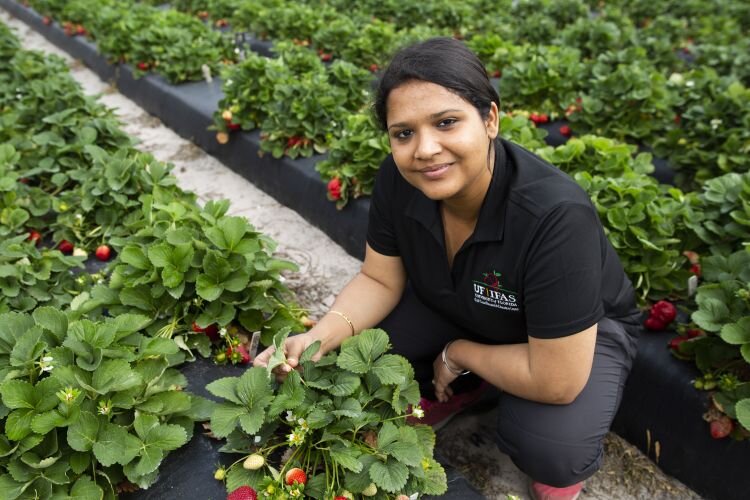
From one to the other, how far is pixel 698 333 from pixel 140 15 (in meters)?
7.62

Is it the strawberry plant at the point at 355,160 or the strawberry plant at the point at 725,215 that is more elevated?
the strawberry plant at the point at 725,215

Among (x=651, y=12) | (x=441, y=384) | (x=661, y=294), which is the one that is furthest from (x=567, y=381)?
(x=651, y=12)

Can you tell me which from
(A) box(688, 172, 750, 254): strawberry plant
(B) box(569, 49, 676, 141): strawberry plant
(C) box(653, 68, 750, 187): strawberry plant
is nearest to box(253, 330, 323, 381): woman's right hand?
(A) box(688, 172, 750, 254): strawberry plant

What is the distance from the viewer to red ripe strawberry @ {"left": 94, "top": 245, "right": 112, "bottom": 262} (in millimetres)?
2972

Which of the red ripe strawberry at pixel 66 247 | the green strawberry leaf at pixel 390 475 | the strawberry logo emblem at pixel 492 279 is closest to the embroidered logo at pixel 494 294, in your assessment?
the strawberry logo emblem at pixel 492 279

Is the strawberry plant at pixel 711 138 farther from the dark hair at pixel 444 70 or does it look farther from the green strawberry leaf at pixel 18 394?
the green strawberry leaf at pixel 18 394

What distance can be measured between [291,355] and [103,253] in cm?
153

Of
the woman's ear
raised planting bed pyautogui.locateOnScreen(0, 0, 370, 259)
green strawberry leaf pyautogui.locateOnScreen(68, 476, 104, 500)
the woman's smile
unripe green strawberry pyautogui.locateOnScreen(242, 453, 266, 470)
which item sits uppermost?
the woman's ear

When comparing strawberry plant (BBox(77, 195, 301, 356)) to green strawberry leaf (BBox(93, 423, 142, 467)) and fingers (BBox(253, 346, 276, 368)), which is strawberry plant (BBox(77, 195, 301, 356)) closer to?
fingers (BBox(253, 346, 276, 368))

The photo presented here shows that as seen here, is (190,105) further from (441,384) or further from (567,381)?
(567,381)

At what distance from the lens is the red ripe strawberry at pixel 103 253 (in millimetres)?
2972

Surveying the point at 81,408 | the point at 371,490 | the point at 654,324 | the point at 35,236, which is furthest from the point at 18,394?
the point at 654,324

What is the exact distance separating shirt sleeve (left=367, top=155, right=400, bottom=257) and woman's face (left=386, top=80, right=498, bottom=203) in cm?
38

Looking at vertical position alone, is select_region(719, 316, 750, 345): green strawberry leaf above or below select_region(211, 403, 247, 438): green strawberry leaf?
above
